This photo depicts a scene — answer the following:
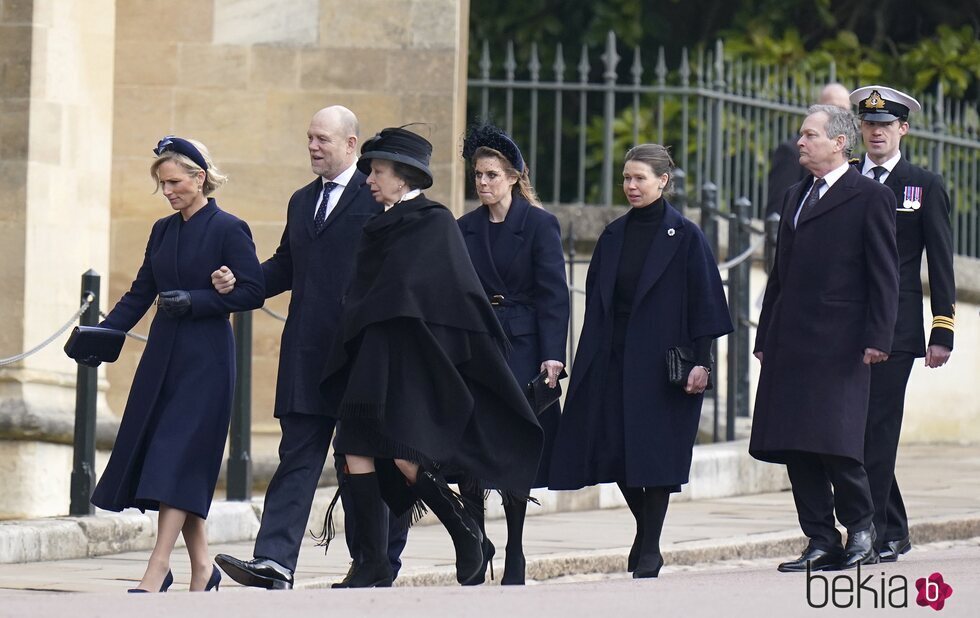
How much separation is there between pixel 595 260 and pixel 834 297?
1.01 meters

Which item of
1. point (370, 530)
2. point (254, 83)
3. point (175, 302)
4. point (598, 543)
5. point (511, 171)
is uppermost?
point (254, 83)

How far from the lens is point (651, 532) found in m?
8.26

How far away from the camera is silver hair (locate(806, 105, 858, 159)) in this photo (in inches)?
324

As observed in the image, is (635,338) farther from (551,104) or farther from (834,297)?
(551,104)

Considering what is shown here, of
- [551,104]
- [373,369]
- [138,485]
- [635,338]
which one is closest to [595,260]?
[635,338]

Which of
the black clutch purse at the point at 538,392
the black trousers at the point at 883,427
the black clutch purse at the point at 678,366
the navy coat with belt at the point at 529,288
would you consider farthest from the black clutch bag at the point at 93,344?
the black trousers at the point at 883,427

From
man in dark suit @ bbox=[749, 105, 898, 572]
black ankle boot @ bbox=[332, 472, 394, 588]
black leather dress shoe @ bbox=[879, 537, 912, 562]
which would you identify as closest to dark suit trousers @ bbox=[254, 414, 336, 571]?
black ankle boot @ bbox=[332, 472, 394, 588]

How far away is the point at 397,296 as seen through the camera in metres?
7.42

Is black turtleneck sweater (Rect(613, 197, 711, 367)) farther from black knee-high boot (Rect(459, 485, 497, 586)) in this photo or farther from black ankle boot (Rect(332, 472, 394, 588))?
black ankle boot (Rect(332, 472, 394, 588))

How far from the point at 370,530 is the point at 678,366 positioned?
1479 mm

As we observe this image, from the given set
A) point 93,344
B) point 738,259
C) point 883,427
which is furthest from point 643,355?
point 738,259

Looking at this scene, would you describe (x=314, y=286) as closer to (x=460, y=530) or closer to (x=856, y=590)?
(x=460, y=530)

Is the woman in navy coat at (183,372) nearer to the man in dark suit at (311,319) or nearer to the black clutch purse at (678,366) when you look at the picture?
the man in dark suit at (311,319)

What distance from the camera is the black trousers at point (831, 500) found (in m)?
8.12
